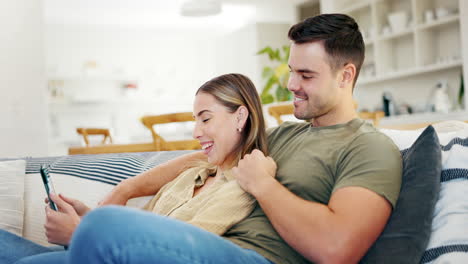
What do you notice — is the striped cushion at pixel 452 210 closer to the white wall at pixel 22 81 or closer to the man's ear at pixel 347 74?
the man's ear at pixel 347 74

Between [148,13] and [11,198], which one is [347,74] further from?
[148,13]

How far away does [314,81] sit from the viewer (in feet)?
4.75

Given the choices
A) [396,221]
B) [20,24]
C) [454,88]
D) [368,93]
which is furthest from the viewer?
[368,93]

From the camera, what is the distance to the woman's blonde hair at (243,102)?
5.02 feet

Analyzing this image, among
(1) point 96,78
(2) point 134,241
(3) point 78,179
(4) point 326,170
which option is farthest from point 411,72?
(1) point 96,78

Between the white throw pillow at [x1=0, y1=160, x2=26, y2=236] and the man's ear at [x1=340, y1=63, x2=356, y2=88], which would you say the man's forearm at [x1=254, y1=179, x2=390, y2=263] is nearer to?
the man's ear at [x1=340, y1=63, x2=356, y2=88]

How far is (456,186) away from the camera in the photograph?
1236mm

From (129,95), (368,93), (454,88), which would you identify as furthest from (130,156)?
(129,95)

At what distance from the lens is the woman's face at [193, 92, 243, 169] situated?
1522 millimetres

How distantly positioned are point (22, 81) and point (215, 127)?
312 cm

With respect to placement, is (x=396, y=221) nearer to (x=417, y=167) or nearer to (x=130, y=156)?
(x=417, y=167)

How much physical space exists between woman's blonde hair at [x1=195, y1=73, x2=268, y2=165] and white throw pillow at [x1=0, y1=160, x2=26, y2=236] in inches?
31.5

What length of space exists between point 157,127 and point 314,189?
8.59 metres

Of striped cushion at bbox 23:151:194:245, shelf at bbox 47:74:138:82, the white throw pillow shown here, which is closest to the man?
striped cushion at bbox 23:151:194:245
